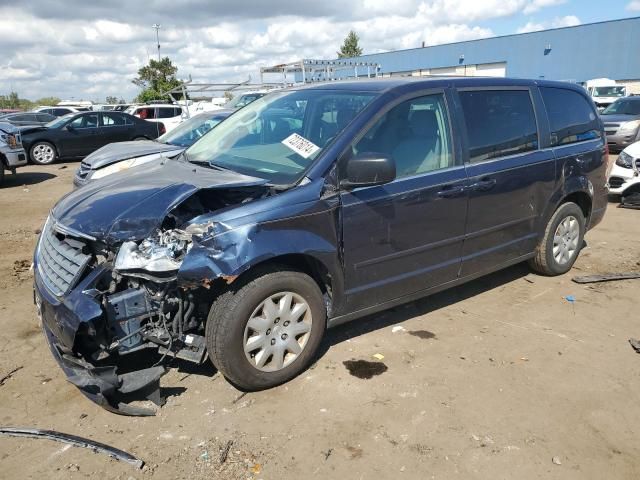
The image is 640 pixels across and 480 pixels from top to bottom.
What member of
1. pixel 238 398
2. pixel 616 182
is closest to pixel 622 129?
pixel 616 182

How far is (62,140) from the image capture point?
51.8 ft

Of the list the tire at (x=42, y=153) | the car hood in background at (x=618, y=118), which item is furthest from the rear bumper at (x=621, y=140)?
the tire at (x=42, y=153)

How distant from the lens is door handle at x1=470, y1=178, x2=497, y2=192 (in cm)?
412

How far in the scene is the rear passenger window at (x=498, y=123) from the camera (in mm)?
4160

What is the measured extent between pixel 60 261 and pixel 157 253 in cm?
72

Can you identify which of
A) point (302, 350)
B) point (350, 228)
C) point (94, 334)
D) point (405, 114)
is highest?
point (405, 114)

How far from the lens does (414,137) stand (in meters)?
3.86

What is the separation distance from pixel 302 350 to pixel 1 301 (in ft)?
10.4

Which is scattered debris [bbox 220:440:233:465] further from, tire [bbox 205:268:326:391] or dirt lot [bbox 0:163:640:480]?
tire [bbox 205:268:326:391]

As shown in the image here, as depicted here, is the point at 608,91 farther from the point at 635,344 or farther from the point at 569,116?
the point at 635,344

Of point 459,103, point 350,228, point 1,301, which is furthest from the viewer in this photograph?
point 1,301

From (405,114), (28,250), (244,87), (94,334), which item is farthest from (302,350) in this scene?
(244,87)

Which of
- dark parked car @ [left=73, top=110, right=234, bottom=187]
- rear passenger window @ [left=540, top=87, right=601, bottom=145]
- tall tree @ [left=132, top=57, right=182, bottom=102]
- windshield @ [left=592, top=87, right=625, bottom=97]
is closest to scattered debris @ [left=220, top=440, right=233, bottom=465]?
rear passenger window @ [left=540, top=87, right=601, bottom=145]

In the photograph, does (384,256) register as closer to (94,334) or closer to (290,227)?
(290,227)
